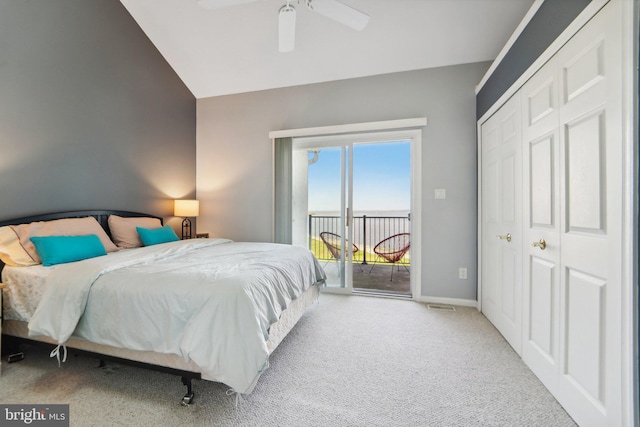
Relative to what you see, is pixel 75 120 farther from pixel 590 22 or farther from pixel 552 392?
pixel 552 392

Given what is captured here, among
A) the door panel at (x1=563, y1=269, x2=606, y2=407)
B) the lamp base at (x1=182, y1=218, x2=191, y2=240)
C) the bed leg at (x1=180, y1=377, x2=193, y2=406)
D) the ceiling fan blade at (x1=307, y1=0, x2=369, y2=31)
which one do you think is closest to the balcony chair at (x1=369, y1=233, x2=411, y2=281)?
the door panel at (x1=563, y1=269, x2=606, y2=407)

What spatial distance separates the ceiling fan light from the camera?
191 cm

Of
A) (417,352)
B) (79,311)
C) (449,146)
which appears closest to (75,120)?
(79,311)

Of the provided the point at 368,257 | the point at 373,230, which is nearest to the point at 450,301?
the point at 368,257

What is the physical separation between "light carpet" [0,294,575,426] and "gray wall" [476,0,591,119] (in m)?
2.12

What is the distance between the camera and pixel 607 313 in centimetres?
113

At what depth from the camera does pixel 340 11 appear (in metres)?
1.90

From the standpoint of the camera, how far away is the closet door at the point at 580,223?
3.60 ft

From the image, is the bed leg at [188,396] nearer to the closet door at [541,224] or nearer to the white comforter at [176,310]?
the white comforter at [176,310]

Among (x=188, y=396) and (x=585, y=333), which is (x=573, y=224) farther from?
(x=188, y=396)

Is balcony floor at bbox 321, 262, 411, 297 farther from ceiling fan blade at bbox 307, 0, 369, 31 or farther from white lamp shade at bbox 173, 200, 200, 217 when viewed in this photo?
ceiling fan blade at bbox 307, 0, 369, 31

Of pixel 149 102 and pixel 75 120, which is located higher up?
pixel 149 102

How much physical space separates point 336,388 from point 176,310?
105 cm

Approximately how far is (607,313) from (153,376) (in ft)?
8.19
